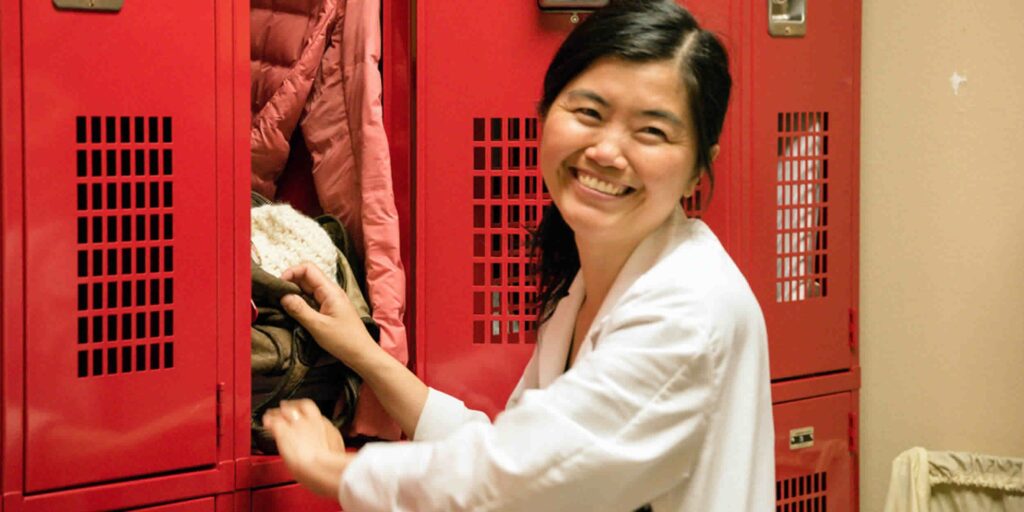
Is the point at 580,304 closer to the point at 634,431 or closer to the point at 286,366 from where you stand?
the point at 634,431

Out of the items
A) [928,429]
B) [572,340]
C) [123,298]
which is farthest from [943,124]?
[123,298]

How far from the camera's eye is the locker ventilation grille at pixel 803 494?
2.29 metres

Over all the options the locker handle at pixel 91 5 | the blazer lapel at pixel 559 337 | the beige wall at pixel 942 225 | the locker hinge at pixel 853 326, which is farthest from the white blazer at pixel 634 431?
the beige wall at pixel 942 225

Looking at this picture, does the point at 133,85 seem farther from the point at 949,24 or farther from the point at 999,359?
the point at 999,359

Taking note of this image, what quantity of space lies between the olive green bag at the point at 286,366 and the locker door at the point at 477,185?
0.50ft

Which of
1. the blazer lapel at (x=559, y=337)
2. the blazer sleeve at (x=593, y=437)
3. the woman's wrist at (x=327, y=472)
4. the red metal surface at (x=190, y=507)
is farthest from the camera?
the red metal surface at (x=190, y=507)

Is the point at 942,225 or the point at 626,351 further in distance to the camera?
the point at 942,225

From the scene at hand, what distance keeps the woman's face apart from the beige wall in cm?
130

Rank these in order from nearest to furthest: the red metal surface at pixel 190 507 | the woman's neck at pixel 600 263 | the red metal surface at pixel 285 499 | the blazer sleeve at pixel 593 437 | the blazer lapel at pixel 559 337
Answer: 1. the blazer sleeve at pixel 593 437
2. the woman's neck at pixel 600 263
3. the blazer lapel at pixel 559 337
4. the red metal surface at pixel 190 507
5. the red metal surface at pixel 285 499

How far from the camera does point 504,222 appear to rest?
201cm

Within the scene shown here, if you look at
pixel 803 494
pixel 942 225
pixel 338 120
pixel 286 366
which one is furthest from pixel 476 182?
pixel 942 225

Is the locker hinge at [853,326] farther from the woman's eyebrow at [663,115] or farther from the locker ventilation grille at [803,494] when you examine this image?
the woman's eyebrow at [663,115]

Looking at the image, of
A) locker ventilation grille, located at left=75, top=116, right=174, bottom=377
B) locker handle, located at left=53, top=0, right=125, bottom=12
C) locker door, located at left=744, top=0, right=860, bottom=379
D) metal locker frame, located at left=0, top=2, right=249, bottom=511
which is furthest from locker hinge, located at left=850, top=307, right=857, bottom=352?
locker handle, located at left=53, top=0, right=125, bottom=12

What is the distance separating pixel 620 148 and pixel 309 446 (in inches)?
20.3
